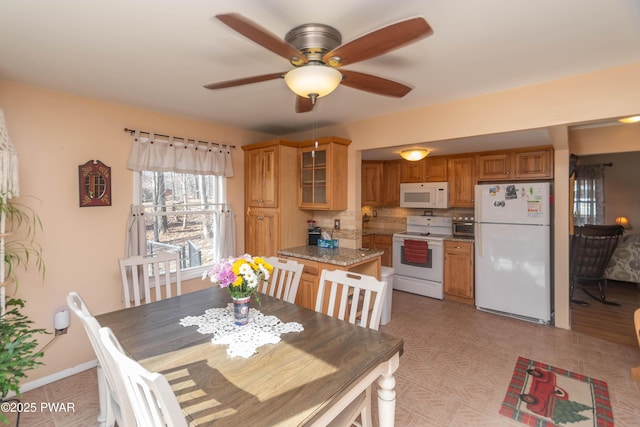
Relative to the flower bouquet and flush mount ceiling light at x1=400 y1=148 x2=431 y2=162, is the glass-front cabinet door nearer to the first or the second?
flush mount ceiling light at x1=400 y1=148 x2=431 y2=162

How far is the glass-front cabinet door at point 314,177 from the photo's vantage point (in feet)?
11.2

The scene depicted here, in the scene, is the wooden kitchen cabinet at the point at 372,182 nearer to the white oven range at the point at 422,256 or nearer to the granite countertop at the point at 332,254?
the white oven range at the point at 422,256

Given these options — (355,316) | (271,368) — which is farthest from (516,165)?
(271,368)

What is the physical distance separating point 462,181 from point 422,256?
1292mm

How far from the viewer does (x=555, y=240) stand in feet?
10.8

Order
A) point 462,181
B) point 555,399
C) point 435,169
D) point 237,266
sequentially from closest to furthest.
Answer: point 237,266 → point 555,399 → point 462,181 → point 435,169

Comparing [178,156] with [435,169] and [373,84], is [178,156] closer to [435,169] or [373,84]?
[373,84]

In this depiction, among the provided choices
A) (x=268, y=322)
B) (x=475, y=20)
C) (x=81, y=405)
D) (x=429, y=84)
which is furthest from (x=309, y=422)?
(x=429, y=84)

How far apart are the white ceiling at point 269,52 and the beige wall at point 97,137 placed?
130 millimetres

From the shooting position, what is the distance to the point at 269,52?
5.96ft

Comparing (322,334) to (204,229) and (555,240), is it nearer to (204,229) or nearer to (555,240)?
→ (204,229)

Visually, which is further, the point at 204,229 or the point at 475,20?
the point at 204,229

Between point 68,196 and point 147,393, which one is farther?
point 68,196

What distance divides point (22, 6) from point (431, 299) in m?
4.74
